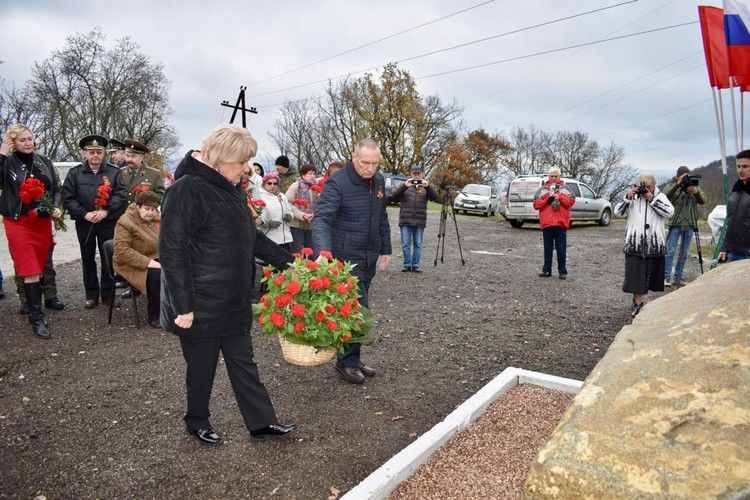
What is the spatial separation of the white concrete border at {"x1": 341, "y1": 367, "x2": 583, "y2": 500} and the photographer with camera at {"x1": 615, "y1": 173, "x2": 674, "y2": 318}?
323 centimetres

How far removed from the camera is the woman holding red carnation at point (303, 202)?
25.2 feet

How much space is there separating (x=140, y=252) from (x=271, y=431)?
3.47 meters

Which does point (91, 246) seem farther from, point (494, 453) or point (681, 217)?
point (681, 217)

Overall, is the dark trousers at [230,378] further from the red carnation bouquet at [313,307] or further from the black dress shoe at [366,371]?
the black dress shoe at [366,371]

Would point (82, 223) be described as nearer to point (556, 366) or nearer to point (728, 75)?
point (556, 366)

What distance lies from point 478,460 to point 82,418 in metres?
2.73

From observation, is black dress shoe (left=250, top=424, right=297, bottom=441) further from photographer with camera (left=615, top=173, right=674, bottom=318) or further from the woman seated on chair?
photographer with camera (left=615, top=173, right=674, bottom=318)

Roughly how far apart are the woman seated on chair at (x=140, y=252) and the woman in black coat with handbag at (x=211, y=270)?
2.87 m

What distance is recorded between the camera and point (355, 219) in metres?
4.30

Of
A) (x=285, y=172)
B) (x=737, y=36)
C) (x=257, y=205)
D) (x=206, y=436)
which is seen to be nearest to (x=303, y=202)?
(x=257, y=205)

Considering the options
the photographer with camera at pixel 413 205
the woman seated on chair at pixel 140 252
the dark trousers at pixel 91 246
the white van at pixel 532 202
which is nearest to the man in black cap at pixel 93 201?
the dark trousers at pixel 91 246

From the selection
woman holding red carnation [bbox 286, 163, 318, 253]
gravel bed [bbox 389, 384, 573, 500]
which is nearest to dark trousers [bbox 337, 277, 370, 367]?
gravel bed [bbox 389, 384, 573, 500]

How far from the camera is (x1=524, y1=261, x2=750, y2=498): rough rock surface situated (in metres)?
1.57

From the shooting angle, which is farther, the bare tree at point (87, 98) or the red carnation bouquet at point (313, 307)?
the bare tree at point (87, 98)
